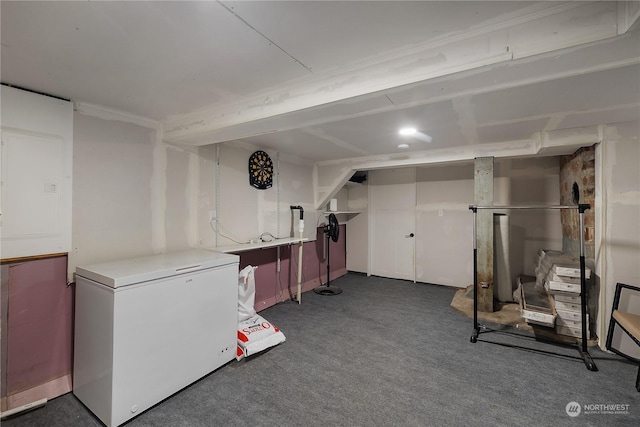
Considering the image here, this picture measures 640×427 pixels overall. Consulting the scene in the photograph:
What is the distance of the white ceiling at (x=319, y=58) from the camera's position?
1.07 metres

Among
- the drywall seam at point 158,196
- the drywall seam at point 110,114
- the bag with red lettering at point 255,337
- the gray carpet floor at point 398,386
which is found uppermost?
the drywall seam at point 110,114

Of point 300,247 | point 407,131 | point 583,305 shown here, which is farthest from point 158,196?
point 583,305

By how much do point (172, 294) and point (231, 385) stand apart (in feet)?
2.81

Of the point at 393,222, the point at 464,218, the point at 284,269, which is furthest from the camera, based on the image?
the point at 393,222

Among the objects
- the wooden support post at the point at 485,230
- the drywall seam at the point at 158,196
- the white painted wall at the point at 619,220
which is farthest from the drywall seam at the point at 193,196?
the white painted wall at the point at 619,220

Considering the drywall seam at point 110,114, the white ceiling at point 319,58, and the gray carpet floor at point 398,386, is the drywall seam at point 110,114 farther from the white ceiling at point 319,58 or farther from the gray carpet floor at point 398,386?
the gray carpet floor at point 398,386

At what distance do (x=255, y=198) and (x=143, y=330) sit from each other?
6.66 feet

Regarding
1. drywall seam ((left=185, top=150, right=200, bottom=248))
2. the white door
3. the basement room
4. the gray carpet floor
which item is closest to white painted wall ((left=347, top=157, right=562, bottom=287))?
the white door

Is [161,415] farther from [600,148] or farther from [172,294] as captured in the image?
[600,148]

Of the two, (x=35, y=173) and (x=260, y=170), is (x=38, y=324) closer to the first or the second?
(x=35, y=173)

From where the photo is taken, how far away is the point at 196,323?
205 cm

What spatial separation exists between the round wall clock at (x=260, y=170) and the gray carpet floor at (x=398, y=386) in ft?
5.91

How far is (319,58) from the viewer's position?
56.9 inches

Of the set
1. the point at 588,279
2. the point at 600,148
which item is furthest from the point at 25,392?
the point at 600,148
